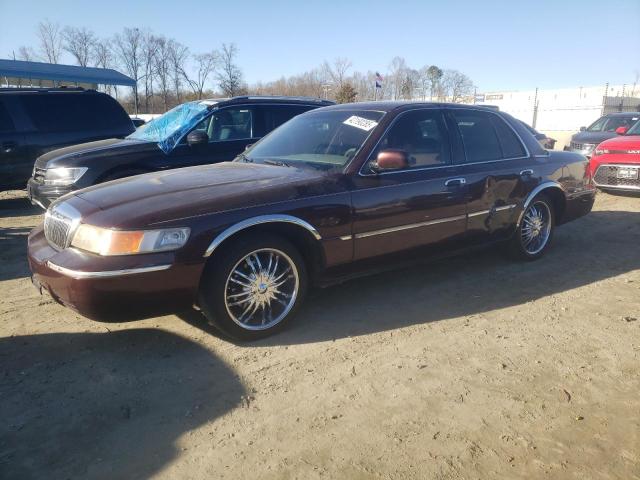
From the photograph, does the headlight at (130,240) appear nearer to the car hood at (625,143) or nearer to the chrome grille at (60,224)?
the chrome grille at (60,224)

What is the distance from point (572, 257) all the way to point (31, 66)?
97.4 ft

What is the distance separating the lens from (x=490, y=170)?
4.71 meters

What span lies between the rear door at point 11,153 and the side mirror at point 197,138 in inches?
142

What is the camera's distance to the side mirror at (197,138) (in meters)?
6.29

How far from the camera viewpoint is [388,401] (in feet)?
9.19

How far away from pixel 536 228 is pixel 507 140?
1038mm

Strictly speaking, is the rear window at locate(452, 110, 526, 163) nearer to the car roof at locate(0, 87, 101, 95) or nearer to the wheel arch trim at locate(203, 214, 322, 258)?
the wheel arch trim at locate(203, 214, 322, 258)

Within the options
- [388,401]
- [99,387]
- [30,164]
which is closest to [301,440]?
[388,401]

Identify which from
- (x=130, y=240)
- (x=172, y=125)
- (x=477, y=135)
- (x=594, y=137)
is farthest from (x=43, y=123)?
(x=594, y=137)

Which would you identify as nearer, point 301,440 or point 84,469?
point 84,469

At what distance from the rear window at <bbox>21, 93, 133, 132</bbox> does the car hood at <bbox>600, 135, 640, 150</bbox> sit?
8.92m

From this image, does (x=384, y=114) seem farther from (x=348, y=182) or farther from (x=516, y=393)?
(x=516, y=393)

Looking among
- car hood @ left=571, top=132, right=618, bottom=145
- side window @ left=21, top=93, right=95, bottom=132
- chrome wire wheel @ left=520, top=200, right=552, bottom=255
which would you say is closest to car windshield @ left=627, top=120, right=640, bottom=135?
car hood @ left=571, top=132, right=618, bottom=145

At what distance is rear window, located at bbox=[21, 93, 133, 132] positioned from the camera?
8281 mm
